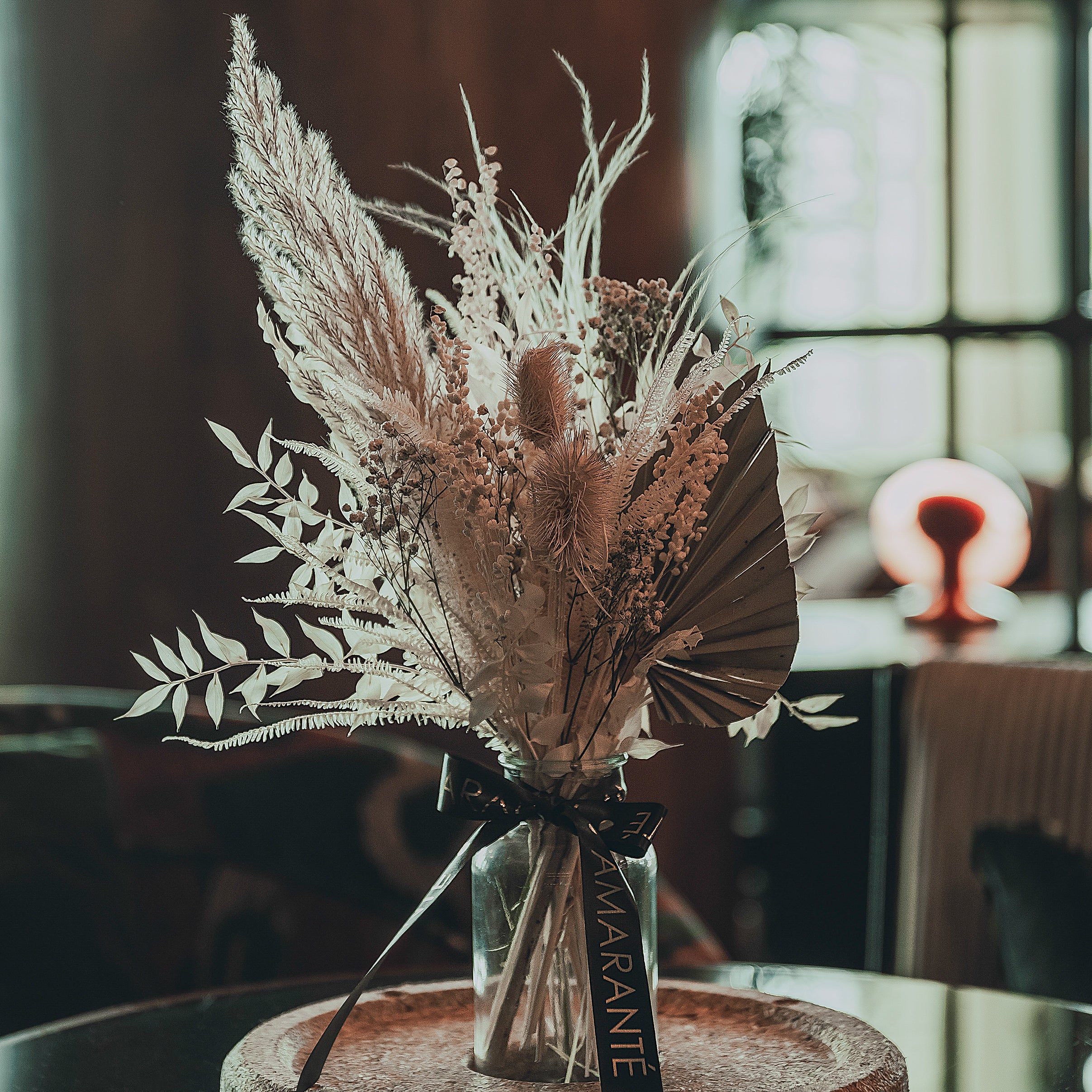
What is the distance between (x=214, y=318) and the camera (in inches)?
80.4

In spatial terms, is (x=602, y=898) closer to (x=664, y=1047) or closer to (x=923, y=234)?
(x=664, y=1047)

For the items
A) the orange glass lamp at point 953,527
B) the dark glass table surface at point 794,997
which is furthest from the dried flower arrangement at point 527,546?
the orange glass lamp at point 953,527

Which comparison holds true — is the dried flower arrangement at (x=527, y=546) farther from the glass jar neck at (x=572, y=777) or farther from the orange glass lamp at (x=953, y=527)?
the orange glass lamp at (x=953, y=527)

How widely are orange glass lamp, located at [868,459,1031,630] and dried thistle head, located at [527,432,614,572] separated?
2.25m

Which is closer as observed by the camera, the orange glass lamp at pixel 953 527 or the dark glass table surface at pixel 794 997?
the dark glass table surface at pixel 794 997

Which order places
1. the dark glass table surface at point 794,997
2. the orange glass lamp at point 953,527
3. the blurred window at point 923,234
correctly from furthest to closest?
the blurred window at point 923,234
the orange glass lamp at point 953,527
the dark glass table surface at point 794,997

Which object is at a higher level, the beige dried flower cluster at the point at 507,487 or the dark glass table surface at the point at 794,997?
the beige dried flower cluster at the point at 507,487

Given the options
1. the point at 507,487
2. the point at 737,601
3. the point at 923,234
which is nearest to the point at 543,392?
the point at 507,487

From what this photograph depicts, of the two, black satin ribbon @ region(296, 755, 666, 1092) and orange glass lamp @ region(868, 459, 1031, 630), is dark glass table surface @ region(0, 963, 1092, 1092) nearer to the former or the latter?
black satin ribbon @ region(296, 755, 666, 1092)

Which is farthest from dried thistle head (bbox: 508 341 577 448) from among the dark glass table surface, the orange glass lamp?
the orange glass lamp

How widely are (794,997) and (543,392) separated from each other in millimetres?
559

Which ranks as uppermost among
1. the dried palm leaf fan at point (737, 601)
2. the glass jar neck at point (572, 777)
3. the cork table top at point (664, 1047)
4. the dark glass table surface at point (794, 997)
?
the dried palm leaf fan at point (737, 601)

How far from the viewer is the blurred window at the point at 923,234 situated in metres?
2.99

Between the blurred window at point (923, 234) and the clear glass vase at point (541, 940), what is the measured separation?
89.0 inches
